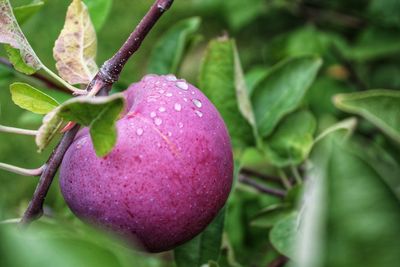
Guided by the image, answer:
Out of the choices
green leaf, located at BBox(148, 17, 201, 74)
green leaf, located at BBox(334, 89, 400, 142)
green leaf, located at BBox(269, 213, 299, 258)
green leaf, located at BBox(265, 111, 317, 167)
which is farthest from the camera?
green leaf, located at BBox(148, 17, 201, 74)

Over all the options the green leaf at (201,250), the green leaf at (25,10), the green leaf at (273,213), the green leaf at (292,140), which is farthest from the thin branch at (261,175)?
the green leaf at (25,10)

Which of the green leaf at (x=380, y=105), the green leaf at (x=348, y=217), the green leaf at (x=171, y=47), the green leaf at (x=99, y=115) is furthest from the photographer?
the green leaf at (x=171, y=47)

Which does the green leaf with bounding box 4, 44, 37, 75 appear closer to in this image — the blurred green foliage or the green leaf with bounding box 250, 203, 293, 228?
the blurred green foliage

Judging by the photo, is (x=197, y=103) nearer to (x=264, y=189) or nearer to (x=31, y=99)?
(x=31, y=99)

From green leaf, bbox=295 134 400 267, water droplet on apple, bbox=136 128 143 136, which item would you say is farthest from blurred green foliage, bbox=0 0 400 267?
water droplet on apple, bbox=136 128 143 136

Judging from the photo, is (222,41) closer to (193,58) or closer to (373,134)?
(373,134)

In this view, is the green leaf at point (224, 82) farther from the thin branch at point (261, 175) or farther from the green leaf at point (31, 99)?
the green leaf at point (31, 99)
